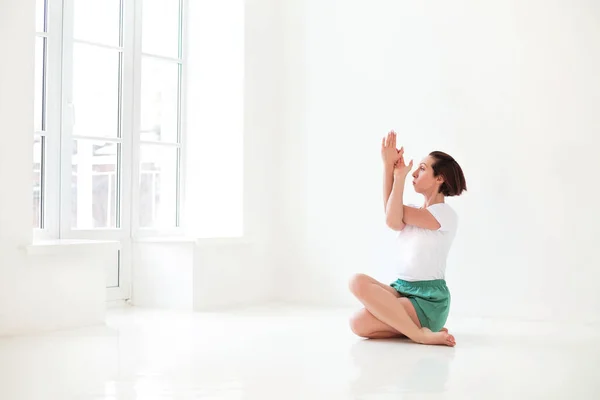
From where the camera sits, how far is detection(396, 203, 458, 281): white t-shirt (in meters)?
3.19

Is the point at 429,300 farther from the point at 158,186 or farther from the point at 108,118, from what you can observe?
the point at 108,118

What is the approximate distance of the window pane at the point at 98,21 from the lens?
414cm

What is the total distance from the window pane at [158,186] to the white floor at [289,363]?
969mm

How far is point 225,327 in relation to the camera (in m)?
3.54

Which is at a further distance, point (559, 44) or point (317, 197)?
point (317, 197)

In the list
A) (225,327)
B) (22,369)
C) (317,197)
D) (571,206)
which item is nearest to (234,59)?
(317,197)

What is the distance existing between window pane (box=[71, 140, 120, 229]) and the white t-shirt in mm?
1892

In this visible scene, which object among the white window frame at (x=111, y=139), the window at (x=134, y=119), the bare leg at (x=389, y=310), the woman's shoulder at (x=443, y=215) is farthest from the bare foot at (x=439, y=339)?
the white window frame at (x=111, y=139)

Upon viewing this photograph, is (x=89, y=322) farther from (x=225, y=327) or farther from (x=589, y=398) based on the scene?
(x=589, y=398)

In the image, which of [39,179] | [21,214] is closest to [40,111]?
[39,179]

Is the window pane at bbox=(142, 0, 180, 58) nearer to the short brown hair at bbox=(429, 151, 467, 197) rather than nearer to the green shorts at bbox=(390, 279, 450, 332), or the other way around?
the short brown hair at bbox=(429, 151, 467, 197)

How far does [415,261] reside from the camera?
127 inches

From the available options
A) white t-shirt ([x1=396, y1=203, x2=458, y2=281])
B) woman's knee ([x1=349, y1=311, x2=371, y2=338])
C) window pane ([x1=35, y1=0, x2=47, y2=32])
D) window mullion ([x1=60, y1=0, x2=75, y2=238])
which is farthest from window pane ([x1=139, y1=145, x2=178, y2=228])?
white t-shirt ([x1=396, y1=203, x2=458, y2=281])

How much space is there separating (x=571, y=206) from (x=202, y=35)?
2.44 m
